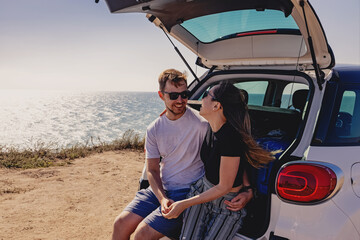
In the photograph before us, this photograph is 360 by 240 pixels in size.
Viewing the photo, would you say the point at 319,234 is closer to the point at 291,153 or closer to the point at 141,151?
the point at 291,153

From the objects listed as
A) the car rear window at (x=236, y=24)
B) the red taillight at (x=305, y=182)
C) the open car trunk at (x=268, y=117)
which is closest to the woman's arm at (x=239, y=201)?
the open car trunk at (x=268, y=117)

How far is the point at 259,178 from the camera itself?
6.51 feet

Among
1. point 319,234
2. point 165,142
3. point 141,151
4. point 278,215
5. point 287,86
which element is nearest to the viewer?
point 319,234

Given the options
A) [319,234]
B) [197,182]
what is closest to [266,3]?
[197,182]

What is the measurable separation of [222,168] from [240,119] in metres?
0.35

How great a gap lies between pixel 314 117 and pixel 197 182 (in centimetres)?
93

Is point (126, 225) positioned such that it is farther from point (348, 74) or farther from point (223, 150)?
point (348, 74)

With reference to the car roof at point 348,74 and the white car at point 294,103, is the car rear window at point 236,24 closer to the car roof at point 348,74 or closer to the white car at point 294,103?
the white car at point 294,103

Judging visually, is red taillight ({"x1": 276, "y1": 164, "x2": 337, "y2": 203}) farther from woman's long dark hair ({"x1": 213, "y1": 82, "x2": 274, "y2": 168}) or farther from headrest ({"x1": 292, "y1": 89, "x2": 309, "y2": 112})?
headrest ({"x1": 292, "y1": 89, "x2": 309, "y2": 112})

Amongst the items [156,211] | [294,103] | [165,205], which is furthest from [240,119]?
[294,103]

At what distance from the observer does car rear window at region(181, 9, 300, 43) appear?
2.60 m

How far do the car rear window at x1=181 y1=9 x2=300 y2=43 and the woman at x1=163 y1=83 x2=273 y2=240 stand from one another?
116cm

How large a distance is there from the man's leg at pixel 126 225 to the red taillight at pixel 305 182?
3.65 ft

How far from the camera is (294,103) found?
3.16 metres
